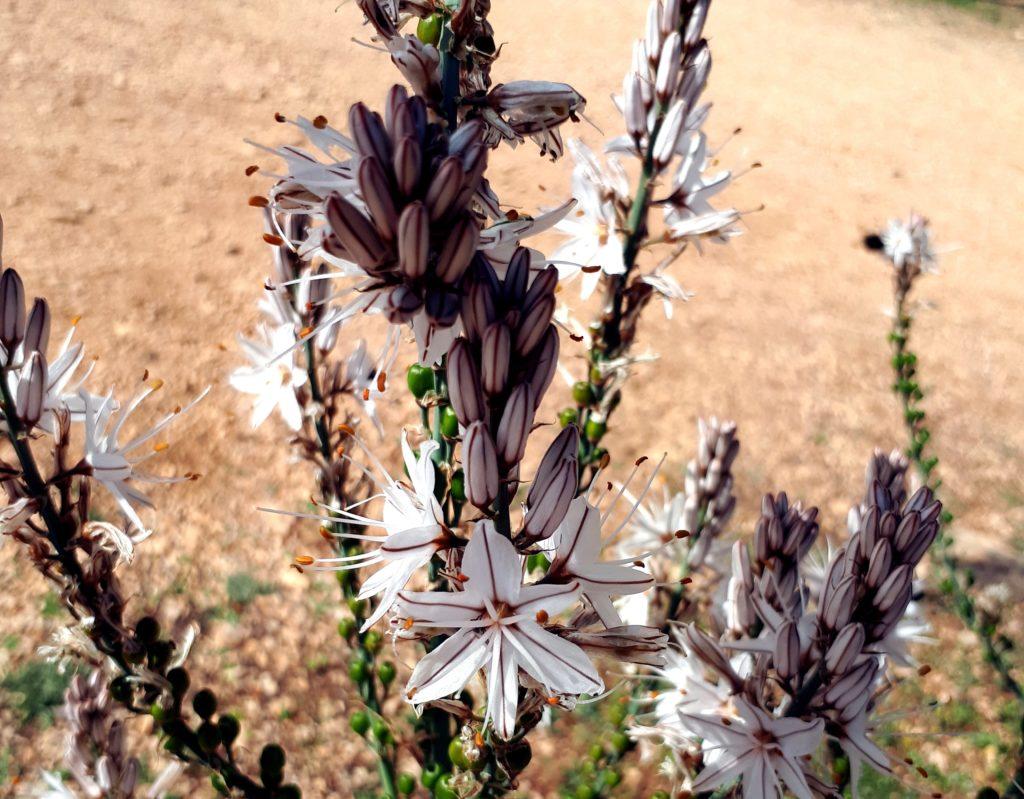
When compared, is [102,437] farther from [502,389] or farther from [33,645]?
[33,645]

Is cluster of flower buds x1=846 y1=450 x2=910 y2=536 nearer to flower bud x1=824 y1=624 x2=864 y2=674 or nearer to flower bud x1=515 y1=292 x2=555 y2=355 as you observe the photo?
flower bud x1=824 y1=624 x2=864 y2=674

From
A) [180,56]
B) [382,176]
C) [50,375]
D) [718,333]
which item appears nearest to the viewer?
[382,176]

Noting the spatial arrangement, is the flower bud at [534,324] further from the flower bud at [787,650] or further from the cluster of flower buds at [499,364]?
the flower bud at [787,650]

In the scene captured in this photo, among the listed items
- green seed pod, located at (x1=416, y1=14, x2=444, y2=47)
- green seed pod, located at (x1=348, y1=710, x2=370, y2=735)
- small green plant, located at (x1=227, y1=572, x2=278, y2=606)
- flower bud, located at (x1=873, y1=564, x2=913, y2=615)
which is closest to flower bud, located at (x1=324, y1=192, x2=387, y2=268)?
green seed pod, located at (x1=416, y1=14, x2=444, y2=47)

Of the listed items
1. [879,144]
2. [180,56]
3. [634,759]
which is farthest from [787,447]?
[180,56]

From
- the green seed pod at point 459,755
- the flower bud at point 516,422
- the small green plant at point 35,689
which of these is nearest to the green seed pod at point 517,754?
the green seed pod at point 459,755

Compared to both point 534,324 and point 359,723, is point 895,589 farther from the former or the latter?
point 359,723

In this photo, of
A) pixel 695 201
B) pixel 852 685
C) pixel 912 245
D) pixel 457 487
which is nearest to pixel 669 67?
pixel 695 201
